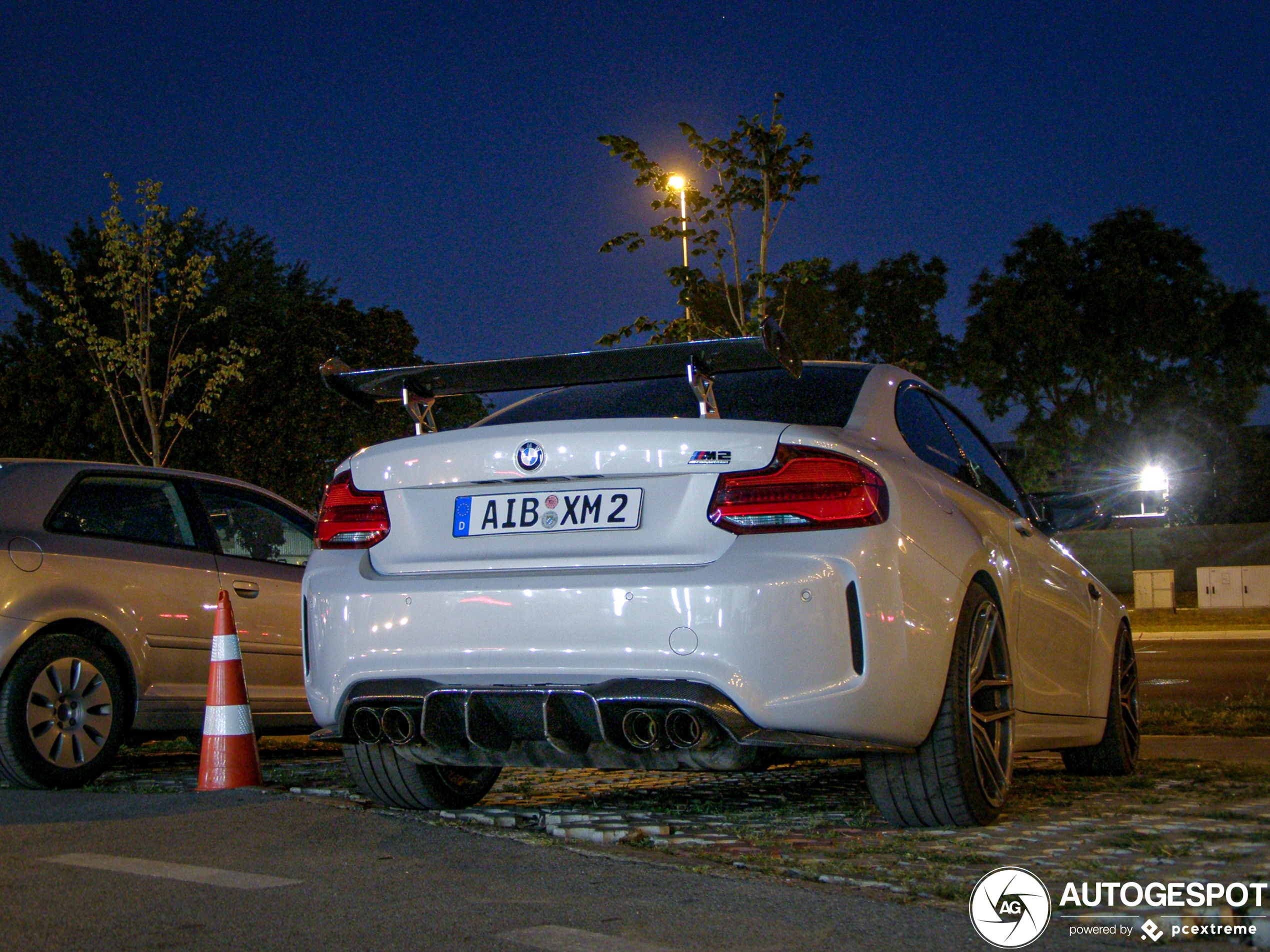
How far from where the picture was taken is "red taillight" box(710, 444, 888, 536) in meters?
3.89

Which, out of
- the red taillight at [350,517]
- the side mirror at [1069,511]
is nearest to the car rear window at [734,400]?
the red taillight at [350,517]

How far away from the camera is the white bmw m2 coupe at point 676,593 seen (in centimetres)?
383

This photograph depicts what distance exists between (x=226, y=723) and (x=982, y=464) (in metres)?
3.13

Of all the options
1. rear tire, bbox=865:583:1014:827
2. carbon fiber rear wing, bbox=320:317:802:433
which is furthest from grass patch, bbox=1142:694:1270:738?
carbon fiber rear wing, bbox=320:317:802:433

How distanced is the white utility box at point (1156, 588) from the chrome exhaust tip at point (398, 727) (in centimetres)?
2628

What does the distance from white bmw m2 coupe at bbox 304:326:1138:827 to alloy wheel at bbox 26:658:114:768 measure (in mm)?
1959

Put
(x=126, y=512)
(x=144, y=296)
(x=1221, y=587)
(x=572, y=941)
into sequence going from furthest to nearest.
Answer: (x=1221, y=587) → (x=144, y=296) → (x=126, y=512) → (x=572, y=941)

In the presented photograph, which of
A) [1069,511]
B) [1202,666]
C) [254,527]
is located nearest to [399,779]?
[1069,511]

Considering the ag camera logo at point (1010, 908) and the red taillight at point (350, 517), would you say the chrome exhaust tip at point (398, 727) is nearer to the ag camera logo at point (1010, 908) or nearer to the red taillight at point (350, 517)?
the red taillight at point (350, 517)

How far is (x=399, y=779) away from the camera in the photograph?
475 cm

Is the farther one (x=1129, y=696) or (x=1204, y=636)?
(x=1204, y=636)

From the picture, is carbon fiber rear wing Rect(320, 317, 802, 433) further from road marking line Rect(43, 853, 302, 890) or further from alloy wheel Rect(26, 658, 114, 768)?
alloy wheel Rect(26, 658, 114, 768)

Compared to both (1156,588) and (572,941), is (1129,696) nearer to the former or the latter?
(572,941)

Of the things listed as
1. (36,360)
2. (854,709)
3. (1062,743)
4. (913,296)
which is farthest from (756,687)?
(36,360)
